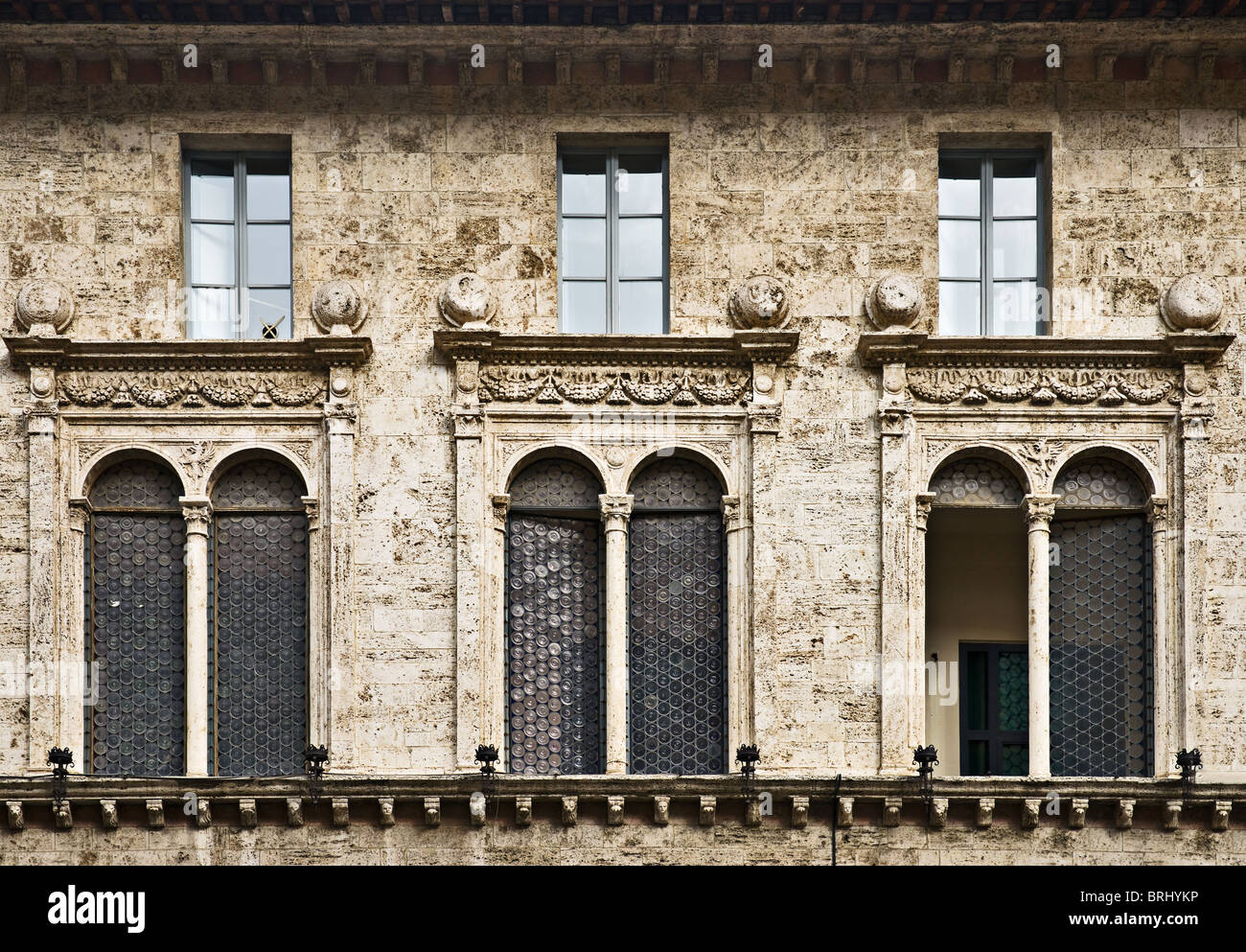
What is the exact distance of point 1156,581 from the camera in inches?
891

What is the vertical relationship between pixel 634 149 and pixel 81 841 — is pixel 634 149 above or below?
above

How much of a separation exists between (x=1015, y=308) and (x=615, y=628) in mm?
4975

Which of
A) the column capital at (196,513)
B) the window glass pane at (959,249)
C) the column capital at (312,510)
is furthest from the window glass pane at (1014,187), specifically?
the column capital at (196,513)

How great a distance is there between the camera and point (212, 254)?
23.4 metres

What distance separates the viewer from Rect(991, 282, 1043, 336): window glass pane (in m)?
23.3

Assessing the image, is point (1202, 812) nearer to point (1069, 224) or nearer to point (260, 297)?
point (1069, 224)

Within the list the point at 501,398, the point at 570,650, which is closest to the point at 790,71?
the point at 501,398

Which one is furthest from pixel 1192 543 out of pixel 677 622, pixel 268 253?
pixel 268 253

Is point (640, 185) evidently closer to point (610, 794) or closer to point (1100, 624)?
point (610, 794)

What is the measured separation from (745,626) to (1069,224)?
5006 mm

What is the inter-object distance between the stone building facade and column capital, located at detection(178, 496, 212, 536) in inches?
1.0

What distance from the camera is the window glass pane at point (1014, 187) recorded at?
2358cm

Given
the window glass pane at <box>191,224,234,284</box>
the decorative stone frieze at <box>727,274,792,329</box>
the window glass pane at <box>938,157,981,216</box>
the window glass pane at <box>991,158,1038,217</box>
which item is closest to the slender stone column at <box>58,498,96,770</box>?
the window glass pane at <box>191,224,234,284</box>
